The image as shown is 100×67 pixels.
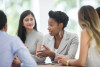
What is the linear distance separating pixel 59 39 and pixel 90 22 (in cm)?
100

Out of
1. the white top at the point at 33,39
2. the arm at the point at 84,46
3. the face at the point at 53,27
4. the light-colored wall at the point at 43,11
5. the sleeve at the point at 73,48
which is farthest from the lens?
the light-colored wall at the point at 43,11

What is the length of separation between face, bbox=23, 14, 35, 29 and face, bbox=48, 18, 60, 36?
42 cm

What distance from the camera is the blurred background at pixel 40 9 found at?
618 centimetres

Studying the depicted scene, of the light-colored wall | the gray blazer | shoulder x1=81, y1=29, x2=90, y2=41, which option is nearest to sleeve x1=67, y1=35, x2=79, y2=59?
the gray blazer

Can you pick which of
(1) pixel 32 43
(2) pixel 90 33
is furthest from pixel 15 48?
(1) pixel 32 43

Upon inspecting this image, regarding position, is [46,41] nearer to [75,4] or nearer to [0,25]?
[0,25]

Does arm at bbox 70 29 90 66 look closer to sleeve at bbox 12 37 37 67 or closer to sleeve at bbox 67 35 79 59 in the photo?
sleeve at bbox 67 35 79 59

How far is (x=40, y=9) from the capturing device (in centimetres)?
617

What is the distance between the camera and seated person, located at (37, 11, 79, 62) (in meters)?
3.16

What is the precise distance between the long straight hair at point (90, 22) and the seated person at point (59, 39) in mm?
739

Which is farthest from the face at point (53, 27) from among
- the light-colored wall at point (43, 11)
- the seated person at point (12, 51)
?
the light-colored wall at point (43, 11)

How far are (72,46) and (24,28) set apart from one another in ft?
3.08

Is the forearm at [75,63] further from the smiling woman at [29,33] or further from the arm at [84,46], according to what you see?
the smiling woman at [29,33]

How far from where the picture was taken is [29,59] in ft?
5.89
